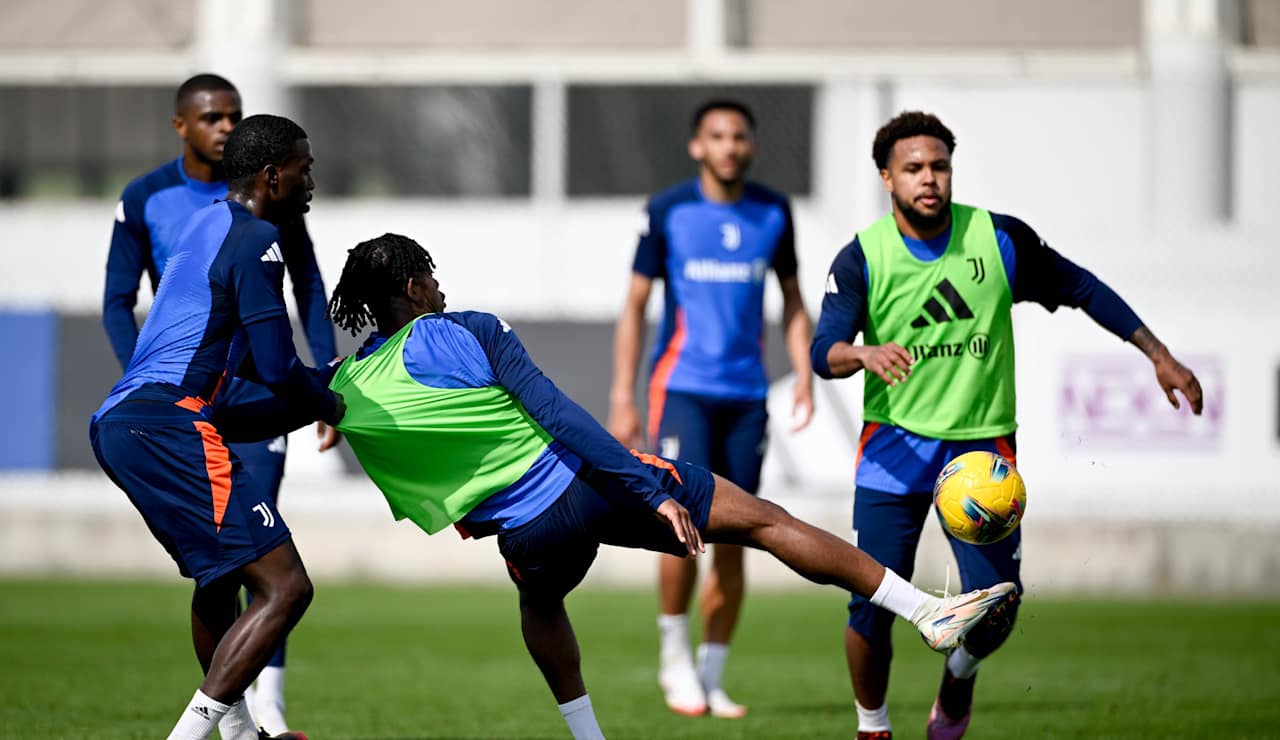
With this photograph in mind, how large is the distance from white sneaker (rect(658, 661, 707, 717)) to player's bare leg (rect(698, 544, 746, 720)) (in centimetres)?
8

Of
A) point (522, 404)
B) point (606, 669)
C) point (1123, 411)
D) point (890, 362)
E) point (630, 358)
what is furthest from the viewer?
point (1123, 411)

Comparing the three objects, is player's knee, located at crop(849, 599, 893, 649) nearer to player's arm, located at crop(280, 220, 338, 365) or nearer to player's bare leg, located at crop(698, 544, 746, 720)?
player's bare leg, located at crop(698, 544, 746, 720)

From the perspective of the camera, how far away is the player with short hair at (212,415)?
18.4 feet

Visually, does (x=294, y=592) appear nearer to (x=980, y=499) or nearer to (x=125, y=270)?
(x=125, y=270)

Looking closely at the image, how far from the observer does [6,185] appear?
20.5 m

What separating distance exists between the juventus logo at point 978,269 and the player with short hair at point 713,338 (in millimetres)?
2110

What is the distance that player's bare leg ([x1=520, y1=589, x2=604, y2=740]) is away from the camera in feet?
19.9

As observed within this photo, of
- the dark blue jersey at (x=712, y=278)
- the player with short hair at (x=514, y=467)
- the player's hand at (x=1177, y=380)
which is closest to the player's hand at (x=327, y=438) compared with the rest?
the player with short hair at (x=514, y=467)

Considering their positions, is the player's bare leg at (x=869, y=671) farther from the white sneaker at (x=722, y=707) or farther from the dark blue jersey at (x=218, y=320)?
the dark blue jersey at (x=218, y=320)

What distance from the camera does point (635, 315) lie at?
9359 millimetres

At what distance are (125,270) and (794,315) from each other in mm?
3618

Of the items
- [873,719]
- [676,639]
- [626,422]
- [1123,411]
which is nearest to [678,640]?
[676,639]

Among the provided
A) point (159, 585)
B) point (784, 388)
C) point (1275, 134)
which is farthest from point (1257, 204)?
point (159, 585)

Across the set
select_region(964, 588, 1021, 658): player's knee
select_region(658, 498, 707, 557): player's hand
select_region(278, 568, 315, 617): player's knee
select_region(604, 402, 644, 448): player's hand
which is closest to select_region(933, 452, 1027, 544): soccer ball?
select_region(964, 588, 1021, 658): player's knee
